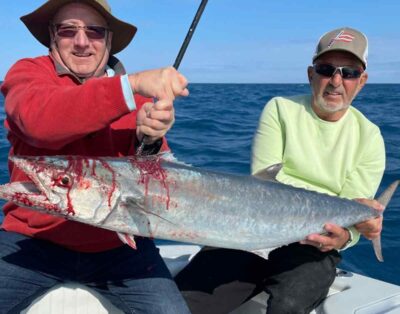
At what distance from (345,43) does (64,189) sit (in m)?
2.77

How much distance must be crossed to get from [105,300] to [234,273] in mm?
1043

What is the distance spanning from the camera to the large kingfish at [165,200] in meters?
2.61

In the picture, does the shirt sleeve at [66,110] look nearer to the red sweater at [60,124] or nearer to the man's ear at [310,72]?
the red sweater at [60,124]

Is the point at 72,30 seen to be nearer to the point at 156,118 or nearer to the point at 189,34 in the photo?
the point at 189,34

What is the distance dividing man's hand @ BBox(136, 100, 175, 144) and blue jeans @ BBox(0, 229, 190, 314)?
105cm

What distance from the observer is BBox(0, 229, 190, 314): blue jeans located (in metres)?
3.21

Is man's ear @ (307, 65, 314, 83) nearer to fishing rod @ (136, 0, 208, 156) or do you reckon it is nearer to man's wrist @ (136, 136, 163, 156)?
fishing rod @ (136, 0, 208, 156)

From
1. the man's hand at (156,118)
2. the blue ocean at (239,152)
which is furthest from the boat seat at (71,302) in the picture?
the blue ocean at (239,152)

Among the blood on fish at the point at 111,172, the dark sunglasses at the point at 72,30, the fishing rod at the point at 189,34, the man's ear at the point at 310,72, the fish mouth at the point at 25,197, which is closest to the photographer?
the fish mouth at the point at 25,197

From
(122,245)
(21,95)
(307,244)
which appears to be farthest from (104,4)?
(307,244)

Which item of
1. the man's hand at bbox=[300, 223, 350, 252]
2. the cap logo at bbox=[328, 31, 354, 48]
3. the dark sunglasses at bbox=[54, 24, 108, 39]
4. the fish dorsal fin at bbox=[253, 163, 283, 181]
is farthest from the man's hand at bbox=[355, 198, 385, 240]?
the dark sunglasses at bbox=[54, 24, 108, 39]

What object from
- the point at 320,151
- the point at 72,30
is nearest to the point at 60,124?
the point at 72,30

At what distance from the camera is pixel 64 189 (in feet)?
8.53

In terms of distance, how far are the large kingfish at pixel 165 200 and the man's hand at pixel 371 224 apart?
0.59m
